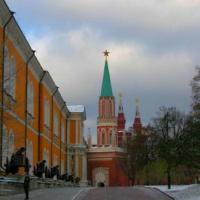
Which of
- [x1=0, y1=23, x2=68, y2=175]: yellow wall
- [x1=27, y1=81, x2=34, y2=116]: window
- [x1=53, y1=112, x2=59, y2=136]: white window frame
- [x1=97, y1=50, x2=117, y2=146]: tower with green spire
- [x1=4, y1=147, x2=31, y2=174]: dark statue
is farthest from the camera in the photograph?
[x1=97, y1=50, x2=117, y2=146]: tower with green spire

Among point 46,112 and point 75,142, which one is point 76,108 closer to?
point 75,142

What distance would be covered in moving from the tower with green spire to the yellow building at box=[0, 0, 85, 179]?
42921 mm

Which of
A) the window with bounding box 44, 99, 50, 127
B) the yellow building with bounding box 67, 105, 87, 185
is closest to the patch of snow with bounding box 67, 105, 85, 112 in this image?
the yellow building with bounding box 67, 105, 87, 185

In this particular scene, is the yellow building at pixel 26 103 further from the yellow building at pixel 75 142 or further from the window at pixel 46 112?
the yellow building at pixel 75 142

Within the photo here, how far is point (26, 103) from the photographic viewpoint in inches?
1569

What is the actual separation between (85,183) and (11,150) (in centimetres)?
4258

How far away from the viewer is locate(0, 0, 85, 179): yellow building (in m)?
31.6

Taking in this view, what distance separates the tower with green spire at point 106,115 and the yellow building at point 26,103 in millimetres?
42921

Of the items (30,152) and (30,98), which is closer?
(30,152)

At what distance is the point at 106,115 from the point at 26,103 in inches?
2696

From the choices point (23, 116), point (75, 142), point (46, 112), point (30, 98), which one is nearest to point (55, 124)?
point (46, 112)

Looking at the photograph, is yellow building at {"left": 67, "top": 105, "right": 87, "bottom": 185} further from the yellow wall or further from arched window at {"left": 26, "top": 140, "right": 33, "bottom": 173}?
Result: arched window at {"left": 26, "top": 140, "right": 33, "bottom": 173}

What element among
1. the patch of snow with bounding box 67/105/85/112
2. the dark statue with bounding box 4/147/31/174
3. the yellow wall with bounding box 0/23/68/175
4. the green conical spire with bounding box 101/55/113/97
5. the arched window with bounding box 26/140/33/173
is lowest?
the dark statue with bounding box 4/147/31/174

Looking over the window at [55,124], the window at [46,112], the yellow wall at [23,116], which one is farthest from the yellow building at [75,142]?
the window at [46,112]
